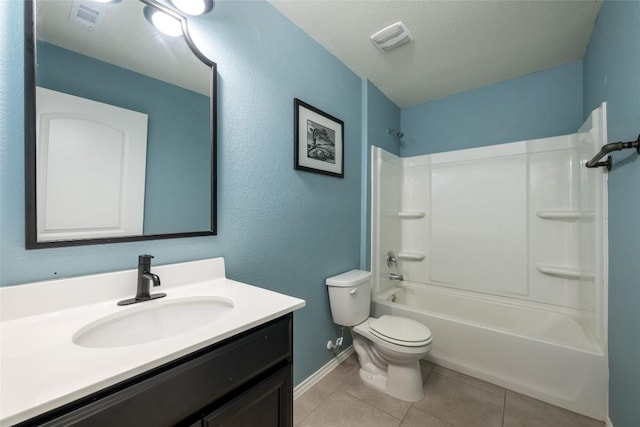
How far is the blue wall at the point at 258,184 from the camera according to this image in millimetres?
743

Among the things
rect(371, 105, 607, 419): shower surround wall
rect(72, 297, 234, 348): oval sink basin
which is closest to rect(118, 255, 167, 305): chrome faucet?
rect(72, 297, 234, 348): oval sink basin

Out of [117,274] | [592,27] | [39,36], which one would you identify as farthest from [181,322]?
[592,27]

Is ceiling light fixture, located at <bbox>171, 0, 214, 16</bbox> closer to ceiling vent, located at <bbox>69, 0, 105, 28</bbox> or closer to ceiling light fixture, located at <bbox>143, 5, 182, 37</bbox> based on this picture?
ceiling light fixture, located at <bbox>143, 5, 182, 37</bbox>

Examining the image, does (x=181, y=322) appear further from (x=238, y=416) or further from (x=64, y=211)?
(x=64, y=211)

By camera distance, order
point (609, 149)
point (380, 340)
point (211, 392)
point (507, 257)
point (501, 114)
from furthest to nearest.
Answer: point (501, 114) < point (507, 257) < point (380, 340) < point (609, 149) < point (211, 392)

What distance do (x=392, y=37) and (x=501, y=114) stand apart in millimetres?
1356

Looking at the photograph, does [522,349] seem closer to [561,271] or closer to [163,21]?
[561,271]

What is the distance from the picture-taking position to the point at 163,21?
105 centimetres

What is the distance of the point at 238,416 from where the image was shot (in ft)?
2.37

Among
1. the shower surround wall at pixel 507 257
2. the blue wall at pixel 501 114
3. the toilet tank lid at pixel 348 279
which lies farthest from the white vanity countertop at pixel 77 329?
the blue wall at pixel 501 114

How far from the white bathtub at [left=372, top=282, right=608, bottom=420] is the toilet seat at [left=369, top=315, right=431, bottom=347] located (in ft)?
1.00

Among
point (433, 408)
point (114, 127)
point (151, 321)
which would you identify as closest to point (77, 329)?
point (151, 321)

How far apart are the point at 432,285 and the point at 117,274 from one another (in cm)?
253

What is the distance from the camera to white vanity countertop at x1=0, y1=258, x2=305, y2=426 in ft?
1.50
